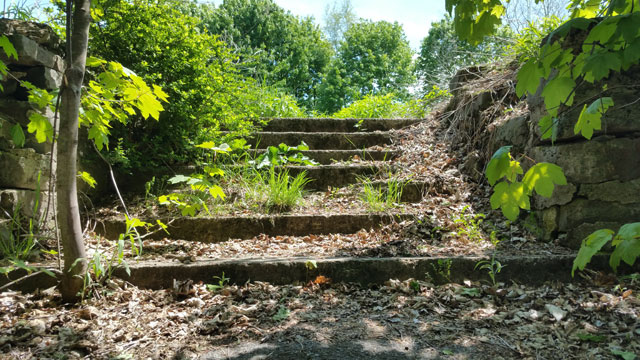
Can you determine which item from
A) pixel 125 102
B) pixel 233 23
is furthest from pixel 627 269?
pixel 233 23

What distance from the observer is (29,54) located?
2.26m

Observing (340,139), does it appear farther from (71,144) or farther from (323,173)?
(71,144)

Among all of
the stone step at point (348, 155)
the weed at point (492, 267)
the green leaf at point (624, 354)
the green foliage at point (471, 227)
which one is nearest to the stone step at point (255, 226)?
the green foliage at point (471, 227)

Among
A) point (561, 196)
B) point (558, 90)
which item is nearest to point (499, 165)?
point (558, 90)

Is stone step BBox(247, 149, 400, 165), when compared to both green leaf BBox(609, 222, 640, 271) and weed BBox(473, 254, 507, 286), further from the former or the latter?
green leaf BBox(609, 222, 640, 271)

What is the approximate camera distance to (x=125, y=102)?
194 cm

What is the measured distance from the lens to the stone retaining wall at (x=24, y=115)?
2195 mm

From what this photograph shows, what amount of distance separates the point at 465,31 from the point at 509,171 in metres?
0.80

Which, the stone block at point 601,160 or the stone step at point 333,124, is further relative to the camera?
the stone step at point 333,124

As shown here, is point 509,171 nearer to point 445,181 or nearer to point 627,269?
point 627,269

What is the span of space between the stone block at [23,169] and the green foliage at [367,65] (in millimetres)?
18005

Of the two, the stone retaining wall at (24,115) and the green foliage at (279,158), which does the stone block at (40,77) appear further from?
the green foliage at (279,158)

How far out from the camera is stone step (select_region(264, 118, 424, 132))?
4934mm

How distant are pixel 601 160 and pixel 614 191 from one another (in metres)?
0.21
